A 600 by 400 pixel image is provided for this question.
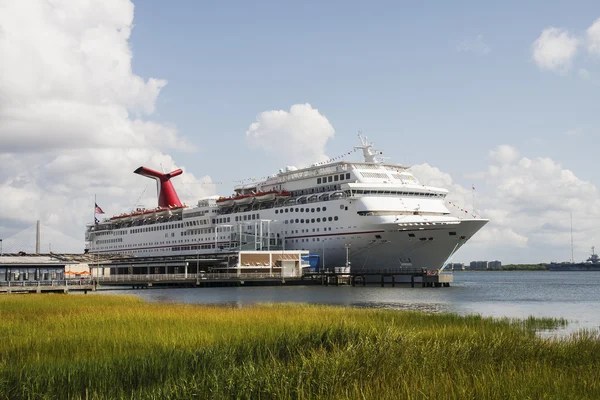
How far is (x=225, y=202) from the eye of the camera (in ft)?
293

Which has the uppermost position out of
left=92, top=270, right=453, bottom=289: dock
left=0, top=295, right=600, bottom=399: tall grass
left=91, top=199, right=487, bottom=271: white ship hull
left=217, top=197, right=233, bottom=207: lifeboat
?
left=217, top=197, right=233, bottom=207: lifeboat

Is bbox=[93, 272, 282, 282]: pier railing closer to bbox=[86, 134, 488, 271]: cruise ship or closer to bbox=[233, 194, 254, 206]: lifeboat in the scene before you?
bbox=[86, 134, 488, 271]: cruise ship

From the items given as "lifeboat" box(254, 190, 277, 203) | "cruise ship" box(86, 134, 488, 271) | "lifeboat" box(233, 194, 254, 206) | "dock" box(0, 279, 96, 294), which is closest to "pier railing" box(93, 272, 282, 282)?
"cruise ship" box(86, 134, 488, 271)

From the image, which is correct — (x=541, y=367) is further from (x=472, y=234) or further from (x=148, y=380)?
(x=472, y=234)

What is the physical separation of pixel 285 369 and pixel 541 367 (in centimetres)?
601

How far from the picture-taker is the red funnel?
367 feet

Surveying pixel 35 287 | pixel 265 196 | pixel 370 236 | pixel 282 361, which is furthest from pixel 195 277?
pixel 282 361

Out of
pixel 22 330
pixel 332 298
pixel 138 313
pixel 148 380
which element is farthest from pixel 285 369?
pixel 332 298

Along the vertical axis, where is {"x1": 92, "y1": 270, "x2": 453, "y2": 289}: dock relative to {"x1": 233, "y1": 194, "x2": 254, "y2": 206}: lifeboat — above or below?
below

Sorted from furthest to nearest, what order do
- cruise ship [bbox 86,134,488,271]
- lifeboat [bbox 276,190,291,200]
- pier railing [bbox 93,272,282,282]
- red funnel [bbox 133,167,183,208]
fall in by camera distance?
red funnel [bbox 133,167,183,208] < lifeboat [bbox 276,190,291,200] < pier railing [bbox 93,272,282,282] < cruise ship [bbox 86,134,488,271]

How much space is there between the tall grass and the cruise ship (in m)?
41.4

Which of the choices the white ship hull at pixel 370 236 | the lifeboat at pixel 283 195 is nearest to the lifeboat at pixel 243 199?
the white ship hull at pixel 370 236

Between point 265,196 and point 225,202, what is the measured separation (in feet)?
28.4

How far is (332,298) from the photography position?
1927 inches
